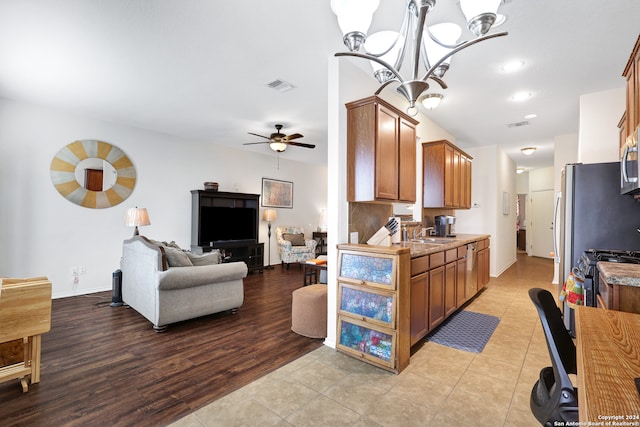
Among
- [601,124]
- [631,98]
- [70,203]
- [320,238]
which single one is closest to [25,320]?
[70,203]

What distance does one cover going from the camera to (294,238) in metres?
7.22

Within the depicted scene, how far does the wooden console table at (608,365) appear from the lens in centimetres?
64

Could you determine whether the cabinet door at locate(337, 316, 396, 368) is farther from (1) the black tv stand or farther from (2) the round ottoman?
(1) the black tv stand

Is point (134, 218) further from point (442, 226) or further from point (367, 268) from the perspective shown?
point (442, 226)

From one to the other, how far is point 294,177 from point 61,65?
523cm

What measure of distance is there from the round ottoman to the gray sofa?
3.20ft

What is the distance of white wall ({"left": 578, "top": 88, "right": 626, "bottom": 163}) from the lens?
3.54m

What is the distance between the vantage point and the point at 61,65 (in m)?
3.01

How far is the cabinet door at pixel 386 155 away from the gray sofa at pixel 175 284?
6.54ft

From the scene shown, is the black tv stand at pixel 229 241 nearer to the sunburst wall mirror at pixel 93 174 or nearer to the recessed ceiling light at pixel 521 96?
the sunburst wall mirror at pixel 93 174

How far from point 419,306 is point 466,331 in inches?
35.7

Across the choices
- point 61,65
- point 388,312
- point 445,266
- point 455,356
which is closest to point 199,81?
point 61,65

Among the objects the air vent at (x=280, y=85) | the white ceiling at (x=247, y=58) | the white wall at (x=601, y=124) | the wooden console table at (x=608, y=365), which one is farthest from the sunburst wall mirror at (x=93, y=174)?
the white wall at (x=601, y=124)

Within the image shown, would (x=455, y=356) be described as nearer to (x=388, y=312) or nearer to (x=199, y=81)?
(x=388, y=312)
